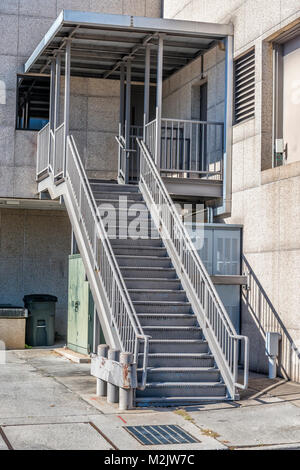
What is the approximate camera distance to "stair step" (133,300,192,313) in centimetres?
1098

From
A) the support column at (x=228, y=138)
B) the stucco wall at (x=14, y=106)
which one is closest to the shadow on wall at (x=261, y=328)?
the support column at (x=228, y=138)

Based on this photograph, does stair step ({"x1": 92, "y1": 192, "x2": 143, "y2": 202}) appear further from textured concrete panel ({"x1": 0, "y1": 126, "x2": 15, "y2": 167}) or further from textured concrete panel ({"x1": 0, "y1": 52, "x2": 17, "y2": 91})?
textured concrete panel ({"x1": 0, "y1": 52, "x2": 17, "y2": 91})

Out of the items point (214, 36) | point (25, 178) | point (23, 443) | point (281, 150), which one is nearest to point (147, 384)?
point (23, 443)

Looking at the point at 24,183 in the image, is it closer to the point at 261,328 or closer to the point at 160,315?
the point at 261,328

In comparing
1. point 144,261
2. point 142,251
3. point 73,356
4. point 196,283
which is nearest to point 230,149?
point 142,251

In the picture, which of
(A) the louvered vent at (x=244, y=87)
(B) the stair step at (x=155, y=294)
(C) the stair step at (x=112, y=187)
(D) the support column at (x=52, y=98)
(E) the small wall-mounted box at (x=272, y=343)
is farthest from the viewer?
(D) the support column at (x=52, y=98)

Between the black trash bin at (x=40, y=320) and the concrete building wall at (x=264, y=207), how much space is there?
5.19 meters

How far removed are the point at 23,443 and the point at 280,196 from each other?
6.50 metres

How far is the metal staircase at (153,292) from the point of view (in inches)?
383

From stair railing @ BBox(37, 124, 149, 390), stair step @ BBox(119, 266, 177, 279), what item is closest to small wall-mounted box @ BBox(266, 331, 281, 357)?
stair step @ BBox(119, 266, 177, 279)

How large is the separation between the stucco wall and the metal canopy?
2.62 ft

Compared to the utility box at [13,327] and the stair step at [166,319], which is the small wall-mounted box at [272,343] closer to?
the stair step at [166,319]

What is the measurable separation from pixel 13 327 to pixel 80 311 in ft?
6.15
